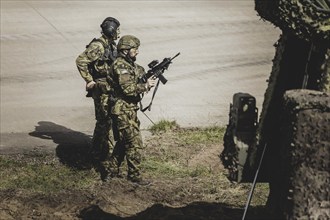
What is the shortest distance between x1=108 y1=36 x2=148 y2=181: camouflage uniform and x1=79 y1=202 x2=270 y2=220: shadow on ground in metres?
1.02

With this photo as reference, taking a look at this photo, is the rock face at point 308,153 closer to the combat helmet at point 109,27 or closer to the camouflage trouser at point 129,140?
the camouflage trouser at point 129,140

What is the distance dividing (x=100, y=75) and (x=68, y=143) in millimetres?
1840

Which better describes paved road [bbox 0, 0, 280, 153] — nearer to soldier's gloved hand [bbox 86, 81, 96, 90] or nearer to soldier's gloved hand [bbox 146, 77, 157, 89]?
soldier's gloved hand [bbox 86, 81, 96, 90]

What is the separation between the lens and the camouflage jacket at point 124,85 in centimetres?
962

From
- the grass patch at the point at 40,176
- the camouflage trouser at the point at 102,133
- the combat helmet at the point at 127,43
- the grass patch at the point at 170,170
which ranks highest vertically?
the combat helmet at the point at 127,43

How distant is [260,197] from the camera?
967 cm

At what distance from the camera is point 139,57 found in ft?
55.7

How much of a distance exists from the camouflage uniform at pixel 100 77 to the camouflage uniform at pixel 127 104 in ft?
1.58

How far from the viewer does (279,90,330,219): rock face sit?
497cm

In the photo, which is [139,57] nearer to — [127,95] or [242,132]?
[127,95]

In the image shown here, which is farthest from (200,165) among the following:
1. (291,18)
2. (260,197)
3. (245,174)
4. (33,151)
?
(291,18)

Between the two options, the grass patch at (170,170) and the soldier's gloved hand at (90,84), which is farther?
the grass patch at (170,170)

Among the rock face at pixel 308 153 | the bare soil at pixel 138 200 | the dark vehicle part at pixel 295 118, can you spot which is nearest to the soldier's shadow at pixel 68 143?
the bare soil at pixel 138 200

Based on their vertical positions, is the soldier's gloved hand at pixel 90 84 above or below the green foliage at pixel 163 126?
above
